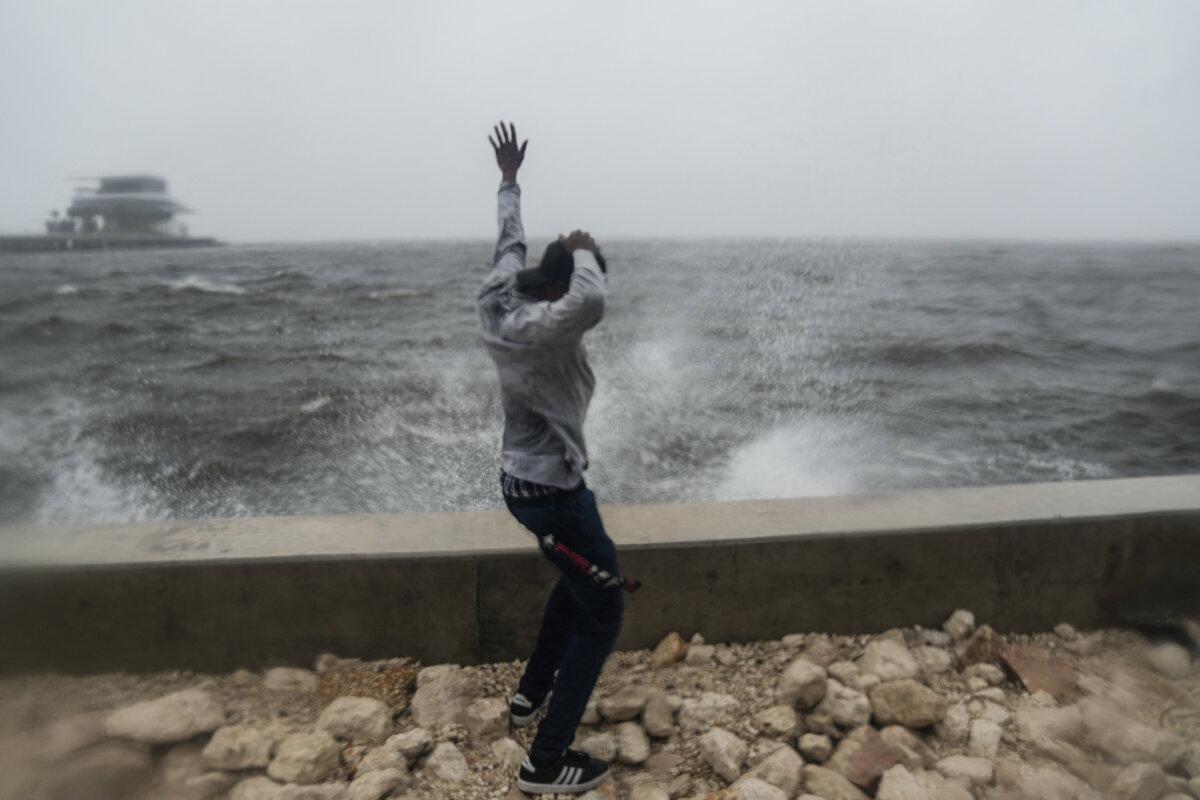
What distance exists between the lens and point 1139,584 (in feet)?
11.8

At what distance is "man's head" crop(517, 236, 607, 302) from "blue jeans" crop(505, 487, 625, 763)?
1.96 ft

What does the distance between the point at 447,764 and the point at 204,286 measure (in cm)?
3168

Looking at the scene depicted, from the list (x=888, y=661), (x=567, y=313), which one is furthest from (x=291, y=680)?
(x=888, y=661)

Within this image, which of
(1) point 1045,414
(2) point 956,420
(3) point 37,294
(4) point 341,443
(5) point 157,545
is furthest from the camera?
(3) point 37,294

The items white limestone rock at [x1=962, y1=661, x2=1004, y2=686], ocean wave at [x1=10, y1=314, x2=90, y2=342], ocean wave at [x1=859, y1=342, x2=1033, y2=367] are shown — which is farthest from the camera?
ocean wave at [x1=10, y1=314, x2=90, y2=342]

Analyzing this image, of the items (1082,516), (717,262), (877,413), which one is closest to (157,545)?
(1082,516)

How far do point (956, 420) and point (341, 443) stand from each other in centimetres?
778

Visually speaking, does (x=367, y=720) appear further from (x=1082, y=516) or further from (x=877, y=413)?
(x=877, y=413)

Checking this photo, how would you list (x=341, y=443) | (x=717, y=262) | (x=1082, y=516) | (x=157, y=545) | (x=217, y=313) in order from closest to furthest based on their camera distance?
(x=157, y=545) < (x=1082, y=516) < (x=341, y=443) < (x=217, y=313) < (x=717, y=262)

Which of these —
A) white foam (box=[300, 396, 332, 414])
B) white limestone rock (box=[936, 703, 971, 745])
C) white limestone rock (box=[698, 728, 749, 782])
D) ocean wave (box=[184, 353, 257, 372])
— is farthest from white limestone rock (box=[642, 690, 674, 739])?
ocean wave (box=[184, 353, 257, 372])

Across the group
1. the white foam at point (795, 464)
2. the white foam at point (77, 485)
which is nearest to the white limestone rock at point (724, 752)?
the white foam at point (795, 464)

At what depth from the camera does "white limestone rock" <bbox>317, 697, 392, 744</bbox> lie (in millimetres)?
2852

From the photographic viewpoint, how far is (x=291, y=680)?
3141 millimetres

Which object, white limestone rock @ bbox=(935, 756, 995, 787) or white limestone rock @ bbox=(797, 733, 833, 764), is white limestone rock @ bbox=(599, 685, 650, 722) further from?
white limestone rock @ bbox=(935, 756, 995, 787)
